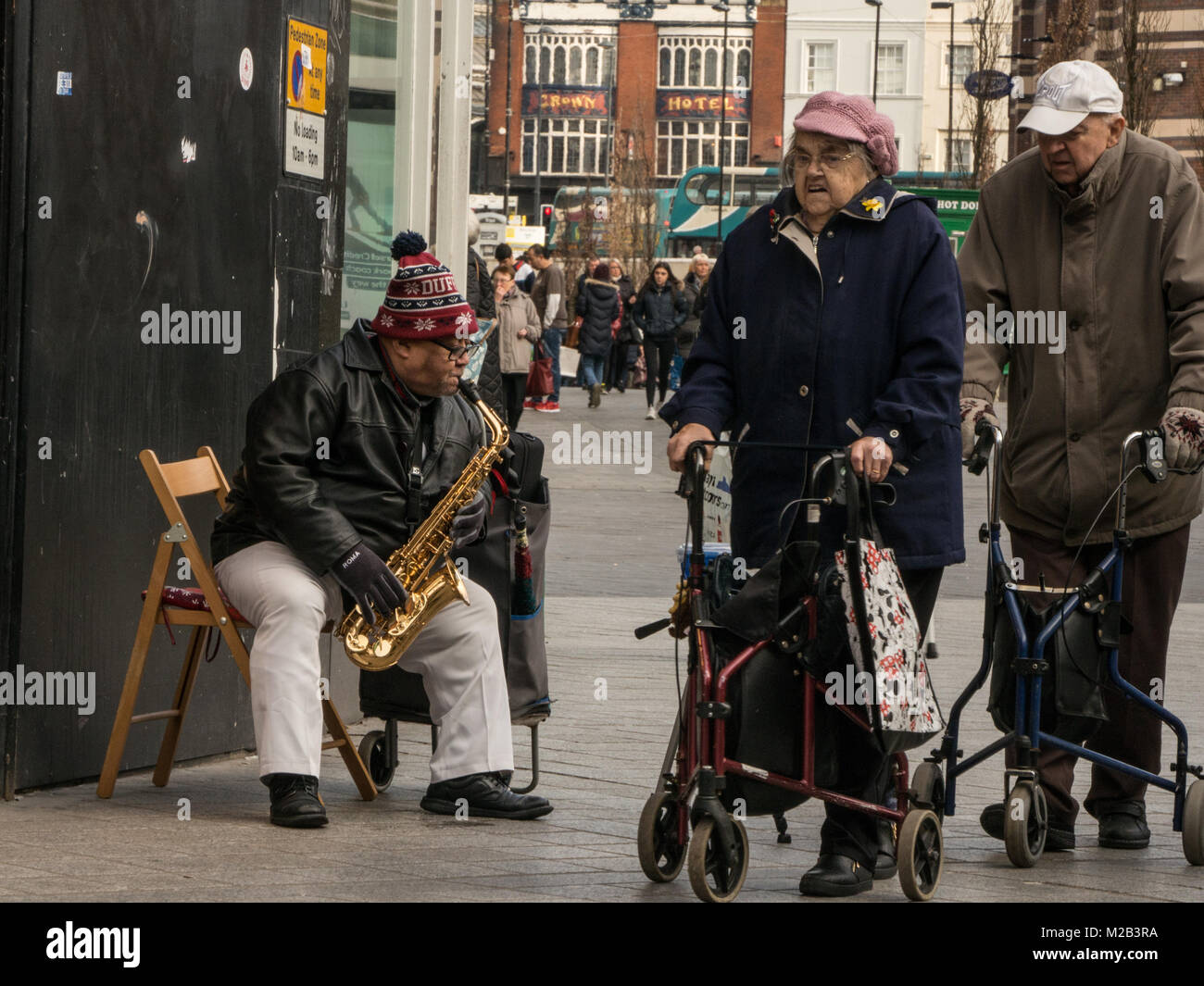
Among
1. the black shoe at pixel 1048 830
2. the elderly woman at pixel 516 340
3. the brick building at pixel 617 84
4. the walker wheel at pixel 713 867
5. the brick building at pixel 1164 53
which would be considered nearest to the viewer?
the walker wheel at pixel 713 867

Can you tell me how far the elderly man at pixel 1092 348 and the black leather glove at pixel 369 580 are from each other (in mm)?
1649

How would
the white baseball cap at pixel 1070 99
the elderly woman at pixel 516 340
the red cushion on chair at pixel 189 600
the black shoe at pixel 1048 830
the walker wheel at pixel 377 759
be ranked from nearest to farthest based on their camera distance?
the white baseball cap at pixel 1070 99 < the black shoe at pixel 1048 830 < the red cushion on chair at pixel 189 600 < the walker wheel at pixel 377 759 < the elderly woman at pixel 516 340

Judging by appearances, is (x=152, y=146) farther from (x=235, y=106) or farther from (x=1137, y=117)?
(x=1137, y=117)

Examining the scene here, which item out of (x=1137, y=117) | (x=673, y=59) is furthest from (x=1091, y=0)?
(x=673, y=59)

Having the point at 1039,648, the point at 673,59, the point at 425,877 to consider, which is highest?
the point at 673,59

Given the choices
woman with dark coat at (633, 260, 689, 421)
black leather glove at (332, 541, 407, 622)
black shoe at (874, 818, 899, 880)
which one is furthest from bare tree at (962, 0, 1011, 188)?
black shoe at (874, 818, 899, 880)

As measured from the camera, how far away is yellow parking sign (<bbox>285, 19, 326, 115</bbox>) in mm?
7191

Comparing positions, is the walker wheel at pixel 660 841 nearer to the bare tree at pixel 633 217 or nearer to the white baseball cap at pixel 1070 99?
the white baseball cap at pixel 1070 99

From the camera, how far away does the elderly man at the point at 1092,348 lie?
19.2 ft

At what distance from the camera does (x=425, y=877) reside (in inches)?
207

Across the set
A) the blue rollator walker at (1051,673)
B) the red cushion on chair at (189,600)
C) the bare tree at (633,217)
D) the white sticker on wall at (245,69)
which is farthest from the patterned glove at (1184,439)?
the bare tree at (633,217)

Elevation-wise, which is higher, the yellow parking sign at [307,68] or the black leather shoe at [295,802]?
the yellow parking sign at [307,68]
